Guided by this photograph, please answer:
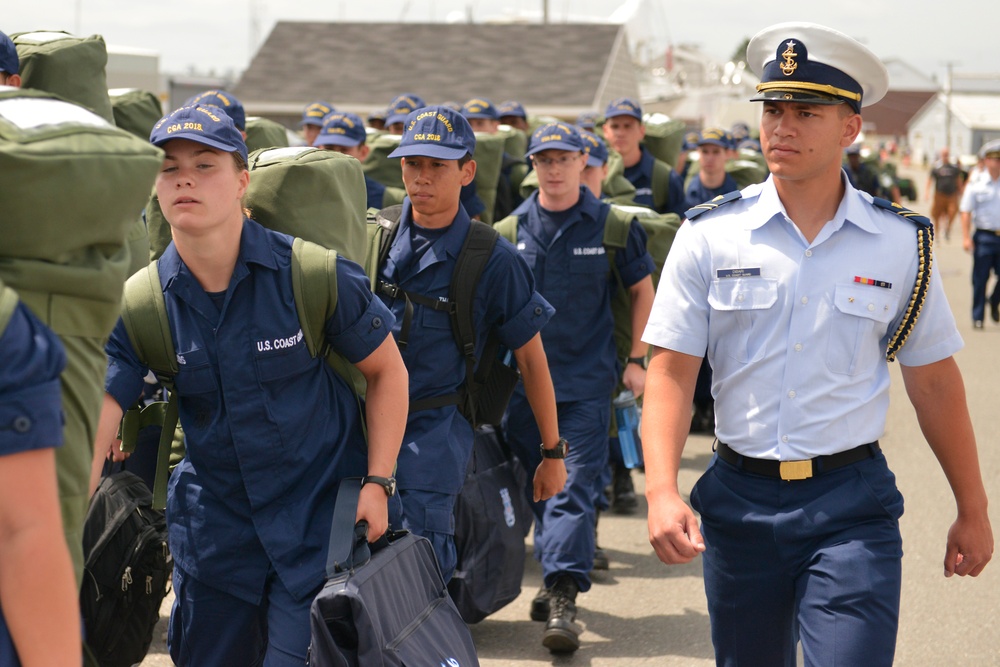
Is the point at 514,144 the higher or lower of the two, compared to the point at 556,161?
lower

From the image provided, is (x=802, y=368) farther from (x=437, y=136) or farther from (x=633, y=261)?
(x=633, y=261)

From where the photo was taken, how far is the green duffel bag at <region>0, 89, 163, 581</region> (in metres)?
2.15

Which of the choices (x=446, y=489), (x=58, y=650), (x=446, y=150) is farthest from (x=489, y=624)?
(x=58, y=650)

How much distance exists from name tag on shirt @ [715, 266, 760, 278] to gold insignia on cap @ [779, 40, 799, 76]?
1.77ft

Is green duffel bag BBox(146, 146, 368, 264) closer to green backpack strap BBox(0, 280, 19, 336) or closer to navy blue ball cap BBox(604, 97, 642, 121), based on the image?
green backpack strap BBox(0, 280, 19, 336)

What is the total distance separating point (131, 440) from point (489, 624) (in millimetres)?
2707

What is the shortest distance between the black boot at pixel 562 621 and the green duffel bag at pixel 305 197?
2.28 m

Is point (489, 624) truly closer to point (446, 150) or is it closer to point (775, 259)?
point (446, 150)

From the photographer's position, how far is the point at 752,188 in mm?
3717

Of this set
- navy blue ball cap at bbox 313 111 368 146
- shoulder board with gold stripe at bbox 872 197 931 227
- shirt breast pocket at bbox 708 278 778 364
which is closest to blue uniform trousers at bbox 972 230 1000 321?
navy blue ball cap at bbox 313 111 368 146

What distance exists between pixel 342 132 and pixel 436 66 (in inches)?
1269

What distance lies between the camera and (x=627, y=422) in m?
7.02

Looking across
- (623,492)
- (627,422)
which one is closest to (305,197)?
(627,422)

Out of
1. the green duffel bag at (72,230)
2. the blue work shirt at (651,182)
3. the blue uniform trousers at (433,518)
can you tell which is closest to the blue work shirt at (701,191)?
the blue work shirt at (651,182)
